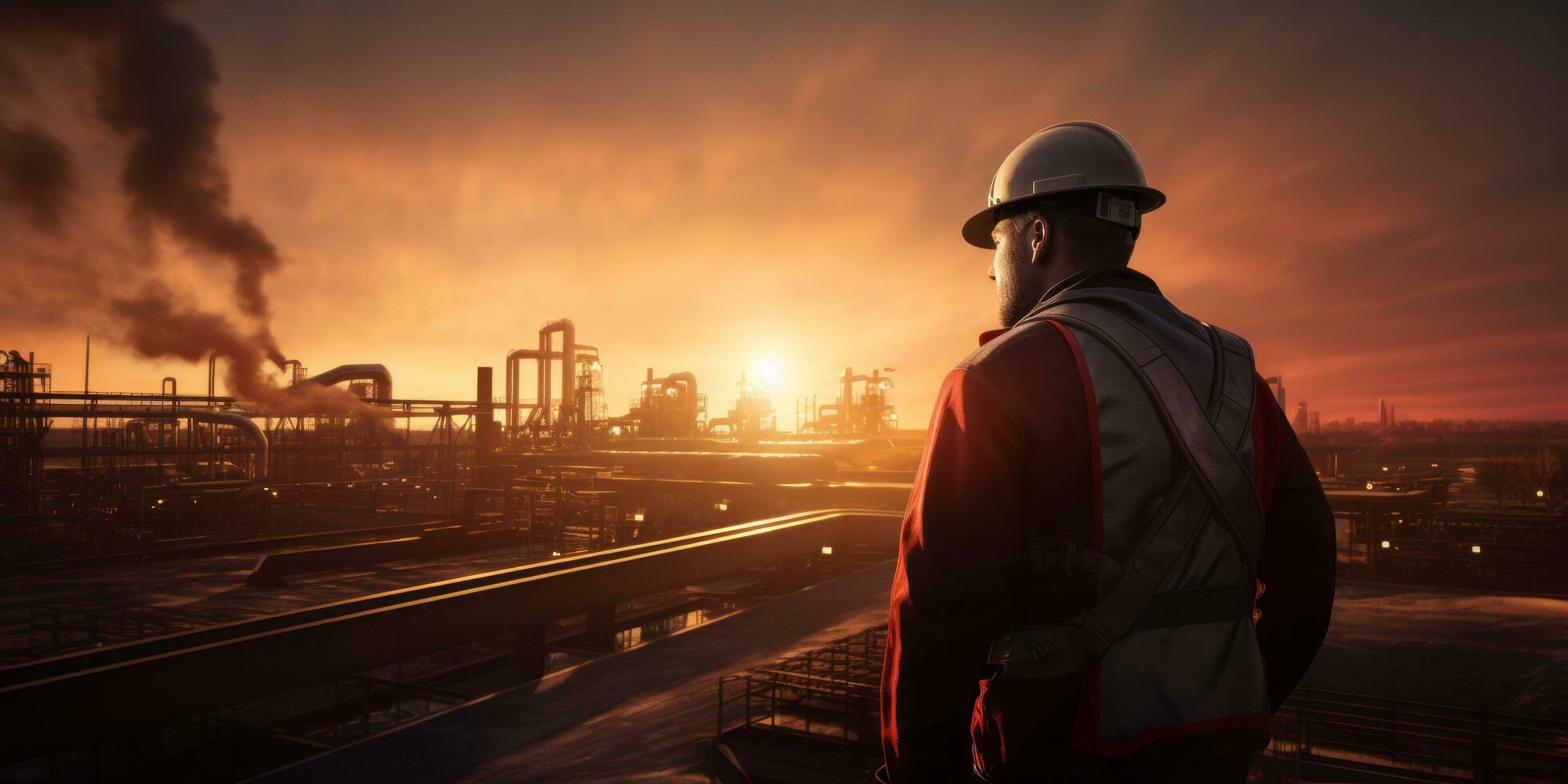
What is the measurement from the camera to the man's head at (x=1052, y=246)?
1.87 m

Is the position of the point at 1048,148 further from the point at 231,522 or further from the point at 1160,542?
the point at 231,522

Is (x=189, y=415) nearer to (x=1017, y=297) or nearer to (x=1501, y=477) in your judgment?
(x=1017, y=297)

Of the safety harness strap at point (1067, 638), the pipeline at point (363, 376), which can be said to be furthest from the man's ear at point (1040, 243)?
the pipeline at point (363, 376)

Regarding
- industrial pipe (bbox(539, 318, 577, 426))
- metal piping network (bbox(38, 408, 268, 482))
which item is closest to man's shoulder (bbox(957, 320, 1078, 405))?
metal piping network (bbox(38, 408, 268, 482))

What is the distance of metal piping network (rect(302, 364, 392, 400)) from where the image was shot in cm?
4044

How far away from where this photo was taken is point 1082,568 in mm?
1509

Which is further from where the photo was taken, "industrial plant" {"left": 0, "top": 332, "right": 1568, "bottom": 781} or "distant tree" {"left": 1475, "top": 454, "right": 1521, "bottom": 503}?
"distant tree" {"left": 1475, "top": 454, "right": 1521, "bottom": 503}

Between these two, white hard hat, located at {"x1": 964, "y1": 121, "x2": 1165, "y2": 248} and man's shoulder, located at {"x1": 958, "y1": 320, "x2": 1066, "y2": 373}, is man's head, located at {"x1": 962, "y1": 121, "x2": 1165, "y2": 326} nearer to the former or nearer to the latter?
white hard hat, located at {"x1": 964, "y1": 121, "x2": 1165, "y2": 248}

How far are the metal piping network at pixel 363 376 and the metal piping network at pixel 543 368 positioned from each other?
8671 millimetres

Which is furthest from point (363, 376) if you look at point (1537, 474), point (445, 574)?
point (1537, 474)

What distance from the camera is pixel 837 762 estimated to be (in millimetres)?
8750

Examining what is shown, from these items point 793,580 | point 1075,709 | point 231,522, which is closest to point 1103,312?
point 1075,709

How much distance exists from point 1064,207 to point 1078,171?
9cm

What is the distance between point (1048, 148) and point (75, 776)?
1590 cm
